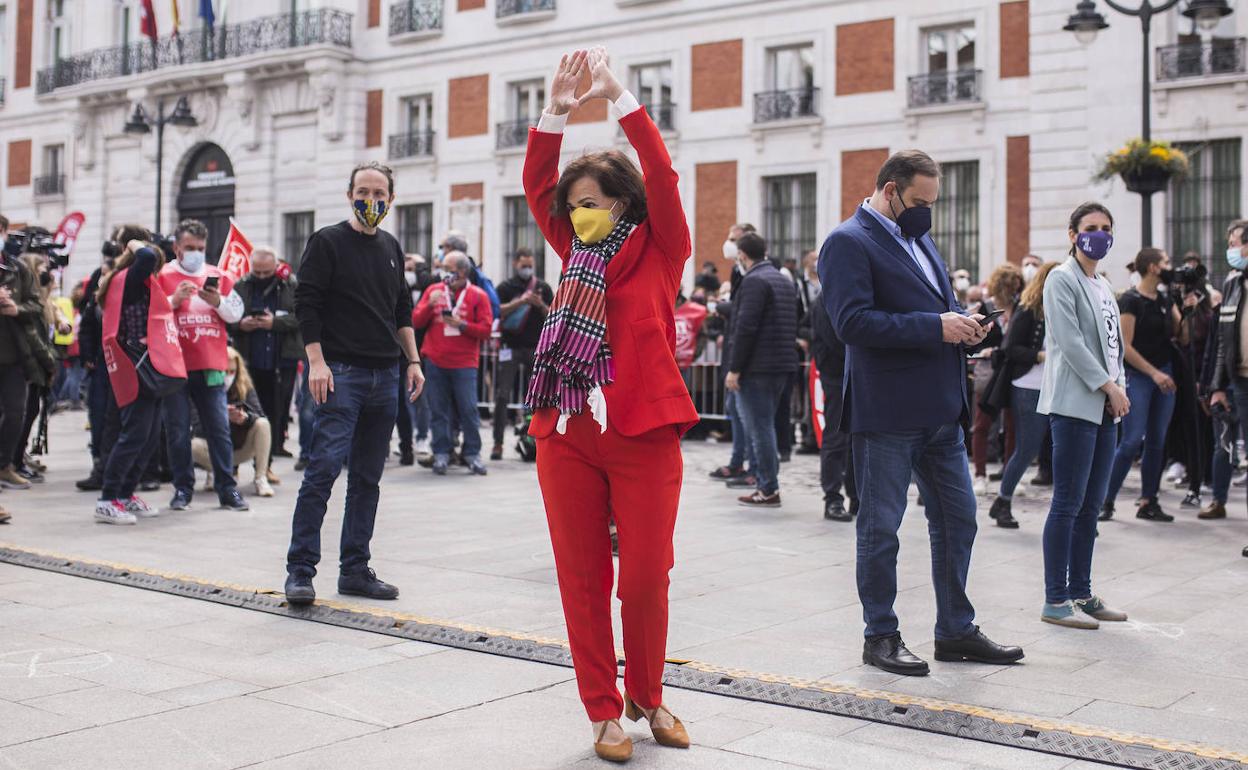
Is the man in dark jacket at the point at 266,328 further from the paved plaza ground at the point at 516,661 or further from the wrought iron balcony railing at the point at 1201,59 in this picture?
the wrought iron balcony railing at the point at 1201,59

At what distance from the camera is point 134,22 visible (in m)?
36.1

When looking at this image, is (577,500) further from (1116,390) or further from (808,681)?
(1116,390)

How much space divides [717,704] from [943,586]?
3.87ft

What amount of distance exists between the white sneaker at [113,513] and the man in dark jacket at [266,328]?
2525 mm

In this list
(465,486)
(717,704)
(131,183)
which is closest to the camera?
(717,704)

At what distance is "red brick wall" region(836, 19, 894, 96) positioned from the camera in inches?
975

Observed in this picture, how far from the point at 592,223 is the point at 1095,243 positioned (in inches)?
116

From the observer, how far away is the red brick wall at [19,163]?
38438 millimetres

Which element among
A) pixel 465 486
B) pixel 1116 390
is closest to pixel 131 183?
pixel 465 486

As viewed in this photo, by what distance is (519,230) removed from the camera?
29.8 meters

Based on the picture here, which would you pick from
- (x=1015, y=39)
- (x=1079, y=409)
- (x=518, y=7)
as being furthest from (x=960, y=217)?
(x=1079, y=409)

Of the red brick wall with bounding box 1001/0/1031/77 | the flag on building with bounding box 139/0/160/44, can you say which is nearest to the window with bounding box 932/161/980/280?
the red brick wall with bounding box 1001/0/1031/77

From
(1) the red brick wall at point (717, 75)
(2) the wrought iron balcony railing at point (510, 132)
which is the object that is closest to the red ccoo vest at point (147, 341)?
(1) the red brick wall at point (717, 75)

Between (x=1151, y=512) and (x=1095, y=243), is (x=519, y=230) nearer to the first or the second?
(x=1151, y=512)
